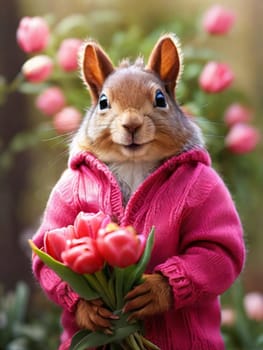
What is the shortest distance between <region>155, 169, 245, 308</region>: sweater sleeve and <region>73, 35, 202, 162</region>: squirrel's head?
6 centimetres

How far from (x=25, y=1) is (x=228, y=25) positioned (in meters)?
0.45

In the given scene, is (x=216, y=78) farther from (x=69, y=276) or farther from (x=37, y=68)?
(x=69, y=276)

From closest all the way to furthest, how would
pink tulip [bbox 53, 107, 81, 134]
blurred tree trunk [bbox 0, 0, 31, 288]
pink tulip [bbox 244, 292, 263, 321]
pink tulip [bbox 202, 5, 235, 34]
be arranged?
1. pink tulip [bbox 53, 107, 81, 134]
2. pink tulip [bbox 202, 5, 235, 34]
3. pink tulip [bbox 244, 292, 263, 321]
4. blurred tree trunk [bbox 0, 0, 31, 288]

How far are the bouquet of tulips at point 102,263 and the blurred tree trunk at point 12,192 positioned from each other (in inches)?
28.6

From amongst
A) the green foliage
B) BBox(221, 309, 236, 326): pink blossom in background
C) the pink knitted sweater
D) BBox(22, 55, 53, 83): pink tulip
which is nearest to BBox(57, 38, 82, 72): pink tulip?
BBox(22, 55, 53, 83): pink tulip

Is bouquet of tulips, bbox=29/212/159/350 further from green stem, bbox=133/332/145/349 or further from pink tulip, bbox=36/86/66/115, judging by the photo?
pink tulip, bbox=36/86/66/115

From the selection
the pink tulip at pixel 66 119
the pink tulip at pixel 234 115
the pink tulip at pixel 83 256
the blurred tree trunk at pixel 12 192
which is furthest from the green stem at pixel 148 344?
the blurred tree trunk at pixel 12 192

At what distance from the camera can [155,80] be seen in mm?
753

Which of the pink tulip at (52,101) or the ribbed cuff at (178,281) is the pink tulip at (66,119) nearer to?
the pink tulip at (52,101)

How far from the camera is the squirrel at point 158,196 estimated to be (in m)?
0.71

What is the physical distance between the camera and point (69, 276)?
26.3 inches

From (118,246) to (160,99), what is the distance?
0.63 feet

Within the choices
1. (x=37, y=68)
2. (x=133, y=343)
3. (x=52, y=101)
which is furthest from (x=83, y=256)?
(x=52, y=101)

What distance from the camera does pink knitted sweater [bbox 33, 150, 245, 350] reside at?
0.72 m
